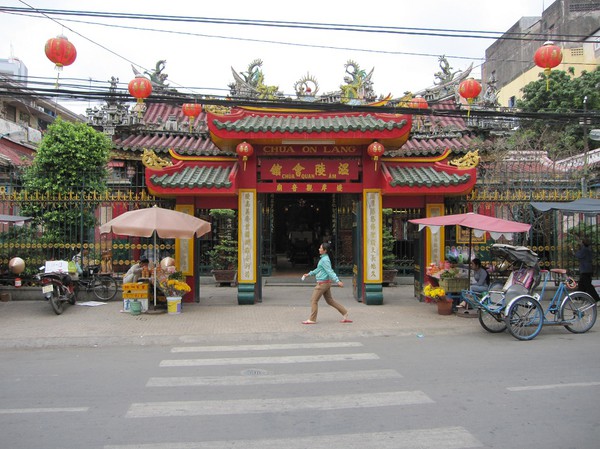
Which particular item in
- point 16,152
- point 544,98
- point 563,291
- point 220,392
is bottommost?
point 220,392

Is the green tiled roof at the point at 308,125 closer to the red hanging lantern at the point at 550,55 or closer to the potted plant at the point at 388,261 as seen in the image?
the red hanging lantern at the point at 550,55

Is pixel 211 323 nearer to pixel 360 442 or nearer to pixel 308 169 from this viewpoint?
pixel 308 169

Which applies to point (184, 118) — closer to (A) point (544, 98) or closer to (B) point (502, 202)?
(B) point (502, 202)

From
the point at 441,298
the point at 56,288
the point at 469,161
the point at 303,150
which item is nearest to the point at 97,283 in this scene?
the point at 56,288

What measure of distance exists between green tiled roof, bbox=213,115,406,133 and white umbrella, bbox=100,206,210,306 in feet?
7.61

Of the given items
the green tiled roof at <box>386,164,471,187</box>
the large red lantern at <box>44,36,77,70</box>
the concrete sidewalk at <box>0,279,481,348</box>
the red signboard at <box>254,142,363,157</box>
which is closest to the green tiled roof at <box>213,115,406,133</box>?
the red signboard at <box>254,142,363,157</box>

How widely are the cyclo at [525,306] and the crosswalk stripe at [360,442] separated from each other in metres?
4.74

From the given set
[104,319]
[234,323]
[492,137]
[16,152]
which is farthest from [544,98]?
[16,152]

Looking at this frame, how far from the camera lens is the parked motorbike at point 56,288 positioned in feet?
36.0

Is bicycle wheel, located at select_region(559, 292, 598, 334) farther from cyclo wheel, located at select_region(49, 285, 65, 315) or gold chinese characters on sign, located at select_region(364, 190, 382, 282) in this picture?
cyclo wheel, located at select_region(49, 285, 65, 315)

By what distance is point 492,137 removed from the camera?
65.0 ft

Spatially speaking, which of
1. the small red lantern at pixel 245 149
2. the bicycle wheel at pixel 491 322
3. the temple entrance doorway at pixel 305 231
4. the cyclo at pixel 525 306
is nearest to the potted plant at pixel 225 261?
the temple entrance doorway at pixel 305 231

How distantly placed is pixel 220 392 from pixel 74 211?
901 centimetres

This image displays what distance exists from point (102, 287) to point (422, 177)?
8375 millimetres
